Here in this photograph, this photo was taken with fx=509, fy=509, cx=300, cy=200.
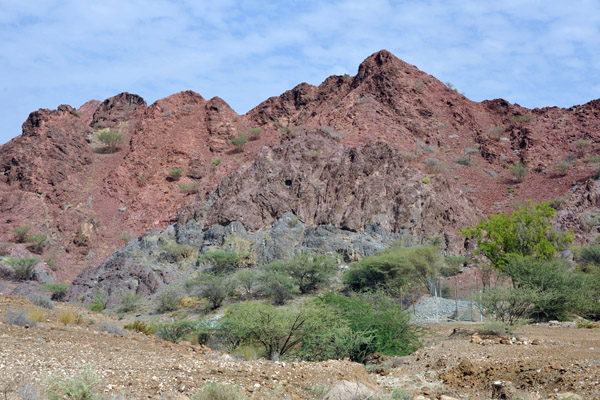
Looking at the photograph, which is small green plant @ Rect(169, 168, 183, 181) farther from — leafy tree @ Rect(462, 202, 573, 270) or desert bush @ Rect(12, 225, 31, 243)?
leafy tree @ Rect(462, 202, 573, 270)

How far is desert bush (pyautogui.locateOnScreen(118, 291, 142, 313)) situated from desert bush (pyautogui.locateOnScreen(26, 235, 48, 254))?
1566cm

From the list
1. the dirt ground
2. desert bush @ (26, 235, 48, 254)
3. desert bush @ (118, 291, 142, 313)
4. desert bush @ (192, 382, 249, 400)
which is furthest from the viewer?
desert bush @ (26, 235, 48, 254)

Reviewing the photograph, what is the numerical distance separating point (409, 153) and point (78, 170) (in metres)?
35.0

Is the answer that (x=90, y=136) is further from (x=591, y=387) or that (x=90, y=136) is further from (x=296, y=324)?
(x=591, y=387)

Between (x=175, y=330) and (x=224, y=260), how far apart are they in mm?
17243

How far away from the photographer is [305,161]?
151 ft

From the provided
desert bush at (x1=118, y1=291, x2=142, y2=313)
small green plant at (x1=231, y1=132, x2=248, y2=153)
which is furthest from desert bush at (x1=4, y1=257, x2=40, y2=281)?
small green plant at (x1=231, y1=132, x2=248, y2=153)

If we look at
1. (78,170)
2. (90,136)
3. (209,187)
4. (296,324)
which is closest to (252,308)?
(296,324)

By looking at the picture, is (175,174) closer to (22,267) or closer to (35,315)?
(22,267)

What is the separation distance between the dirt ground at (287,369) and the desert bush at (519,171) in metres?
40.5

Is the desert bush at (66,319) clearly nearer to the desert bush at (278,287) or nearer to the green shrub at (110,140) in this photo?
the desert bush at (278,287)

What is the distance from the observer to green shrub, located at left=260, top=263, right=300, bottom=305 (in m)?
30.2

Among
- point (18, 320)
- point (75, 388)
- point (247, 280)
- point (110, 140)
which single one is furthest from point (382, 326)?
point (110, 140)

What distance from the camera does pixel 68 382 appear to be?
682 cm
